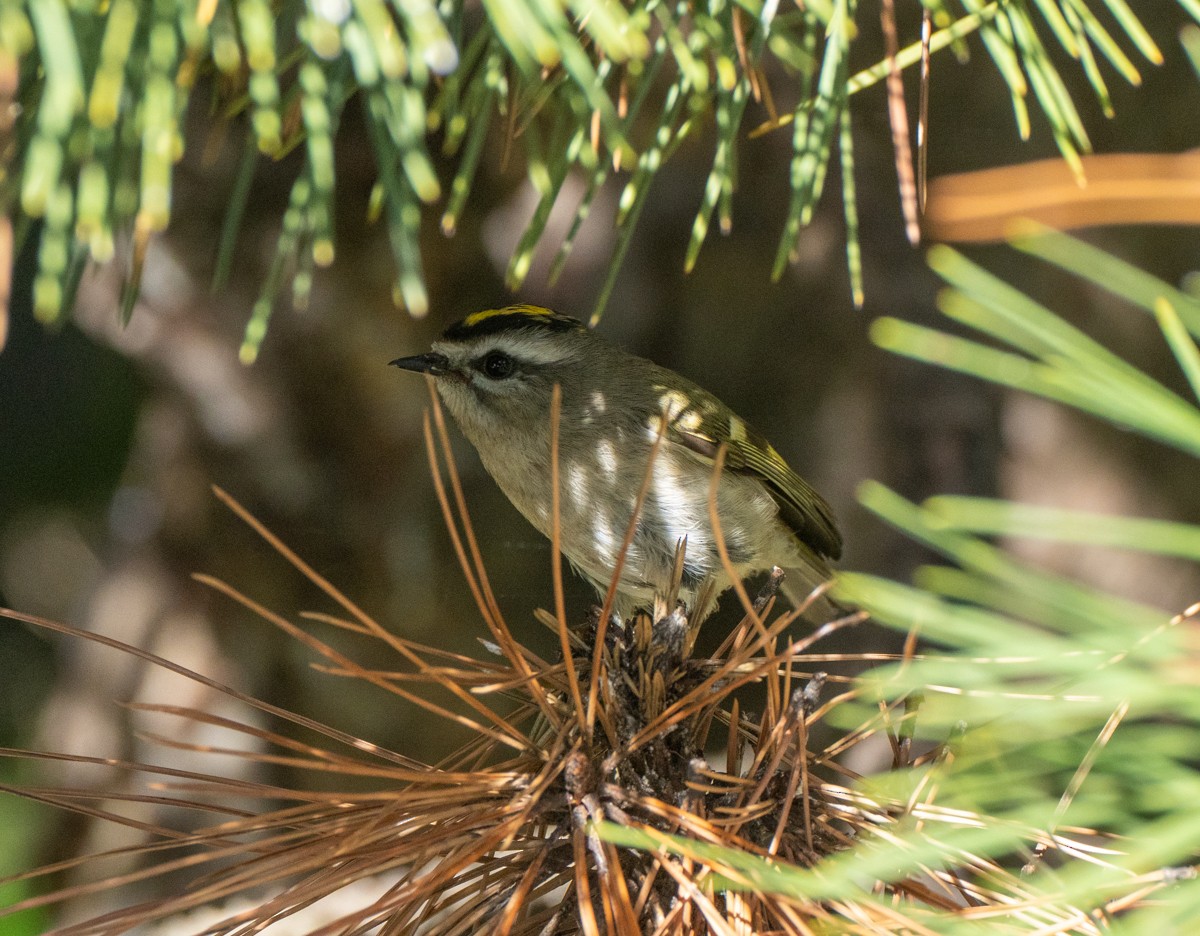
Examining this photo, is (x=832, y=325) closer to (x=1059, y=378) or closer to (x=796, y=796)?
(x=796, y=796)

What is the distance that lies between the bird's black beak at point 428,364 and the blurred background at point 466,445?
0.36m

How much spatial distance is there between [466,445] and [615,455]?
0.67 meters

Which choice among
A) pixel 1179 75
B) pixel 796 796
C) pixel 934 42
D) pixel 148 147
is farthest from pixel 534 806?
pixel 1179 75

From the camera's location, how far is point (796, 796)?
3.55 ft

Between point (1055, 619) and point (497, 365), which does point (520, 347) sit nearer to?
point (497, 365)

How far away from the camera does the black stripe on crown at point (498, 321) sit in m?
1.96

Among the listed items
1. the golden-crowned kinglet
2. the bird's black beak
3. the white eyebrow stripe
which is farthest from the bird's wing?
the bird's black beak

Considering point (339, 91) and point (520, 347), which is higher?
point (339, 91)

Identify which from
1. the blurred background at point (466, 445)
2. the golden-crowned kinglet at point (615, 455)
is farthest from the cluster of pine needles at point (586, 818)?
the blurred background at point (466, 445)

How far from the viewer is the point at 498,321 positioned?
197cm

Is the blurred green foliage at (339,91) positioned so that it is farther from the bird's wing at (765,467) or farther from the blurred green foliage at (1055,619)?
the bird's wing at (765,467)

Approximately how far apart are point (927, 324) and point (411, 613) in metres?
1.33

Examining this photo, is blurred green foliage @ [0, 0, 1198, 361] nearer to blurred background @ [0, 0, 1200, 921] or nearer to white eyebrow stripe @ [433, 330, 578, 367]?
white eyebrow stripe @ [433, 330, 578, 367]

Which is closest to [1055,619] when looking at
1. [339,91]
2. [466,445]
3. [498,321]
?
[339,91]
